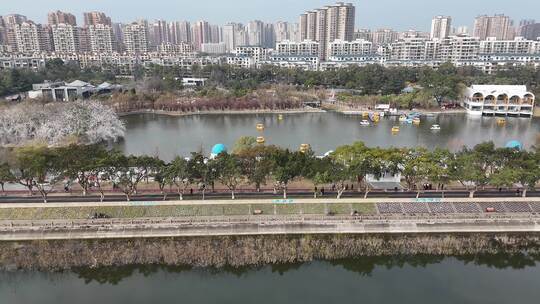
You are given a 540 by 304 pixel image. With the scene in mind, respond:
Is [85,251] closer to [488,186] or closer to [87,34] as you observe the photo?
[488,186]

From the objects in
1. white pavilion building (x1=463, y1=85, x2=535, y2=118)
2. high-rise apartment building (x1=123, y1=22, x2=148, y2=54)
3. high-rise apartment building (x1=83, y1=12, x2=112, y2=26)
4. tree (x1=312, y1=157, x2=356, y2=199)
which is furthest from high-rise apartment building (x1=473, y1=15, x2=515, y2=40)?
tree (x1=312, y1=157, x2=356, y2=199)

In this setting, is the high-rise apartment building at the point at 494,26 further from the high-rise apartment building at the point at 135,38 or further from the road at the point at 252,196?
the road at the point at 252,196

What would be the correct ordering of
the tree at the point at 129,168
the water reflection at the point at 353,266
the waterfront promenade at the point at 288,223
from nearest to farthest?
the water reflection at the point at 353,266 < the waterfront promenade at the point at 288,223 < the tree at the point at 129,168

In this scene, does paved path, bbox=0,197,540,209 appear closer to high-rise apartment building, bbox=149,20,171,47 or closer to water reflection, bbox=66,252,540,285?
water reflection, bbox=66,252,540,285

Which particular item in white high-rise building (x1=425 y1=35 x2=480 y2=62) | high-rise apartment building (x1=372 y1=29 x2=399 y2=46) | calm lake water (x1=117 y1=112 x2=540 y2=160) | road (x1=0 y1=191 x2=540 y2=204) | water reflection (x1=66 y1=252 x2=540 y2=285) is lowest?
water reflection (x1=66 y1=252 x2=540 y2=285)

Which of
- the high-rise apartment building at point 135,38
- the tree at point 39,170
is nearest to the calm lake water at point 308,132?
the tree at point 39,170

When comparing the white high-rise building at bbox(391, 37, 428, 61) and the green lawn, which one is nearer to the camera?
the green lawn

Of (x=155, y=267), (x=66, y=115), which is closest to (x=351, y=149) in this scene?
(x=155, y=267)
